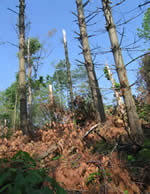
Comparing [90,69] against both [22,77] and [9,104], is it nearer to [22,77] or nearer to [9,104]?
[22,77]

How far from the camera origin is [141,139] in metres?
3.16

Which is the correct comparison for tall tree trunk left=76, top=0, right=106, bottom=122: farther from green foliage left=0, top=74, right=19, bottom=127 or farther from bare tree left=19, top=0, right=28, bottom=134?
green foliage left=0, top=74, right=19, bottom=127

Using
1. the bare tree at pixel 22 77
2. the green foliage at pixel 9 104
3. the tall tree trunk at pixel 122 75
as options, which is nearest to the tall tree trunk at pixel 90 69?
the tall tree trunk at pixel 122 75

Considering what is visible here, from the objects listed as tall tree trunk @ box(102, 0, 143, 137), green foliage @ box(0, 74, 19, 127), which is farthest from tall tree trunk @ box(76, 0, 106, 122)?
green foliage @ box(0, 74, 19, 127)

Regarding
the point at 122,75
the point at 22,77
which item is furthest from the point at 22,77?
the point at 122,75

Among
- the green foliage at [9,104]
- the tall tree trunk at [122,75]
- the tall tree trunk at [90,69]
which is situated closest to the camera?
the tall tree trunk at [122,75]

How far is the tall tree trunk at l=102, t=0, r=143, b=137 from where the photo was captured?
3.34 metres

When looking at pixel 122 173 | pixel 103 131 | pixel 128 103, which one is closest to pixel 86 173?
pixel 122 173

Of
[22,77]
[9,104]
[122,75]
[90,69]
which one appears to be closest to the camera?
[122,75]

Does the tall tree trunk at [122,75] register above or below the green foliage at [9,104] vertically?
below

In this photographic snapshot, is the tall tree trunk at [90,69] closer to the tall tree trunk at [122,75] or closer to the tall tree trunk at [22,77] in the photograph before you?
the tall tree trunk at [122,75]

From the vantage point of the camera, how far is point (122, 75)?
3.59 meters

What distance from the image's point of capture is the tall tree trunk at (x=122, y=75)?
3342 mm

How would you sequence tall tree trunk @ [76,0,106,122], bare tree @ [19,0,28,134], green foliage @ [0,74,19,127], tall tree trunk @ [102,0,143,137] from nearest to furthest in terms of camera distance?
1. tall tree trunk @ [102,0,143,137]
2. tall tree trunk @ [76,0,106,122]
3. bare tree @ [19,0,28,134]
4. green foliage @ [0,74,19,127]
